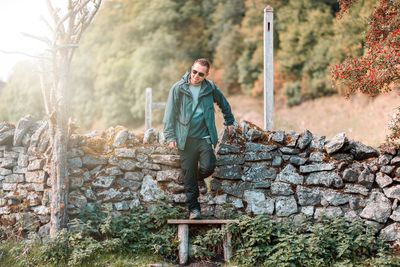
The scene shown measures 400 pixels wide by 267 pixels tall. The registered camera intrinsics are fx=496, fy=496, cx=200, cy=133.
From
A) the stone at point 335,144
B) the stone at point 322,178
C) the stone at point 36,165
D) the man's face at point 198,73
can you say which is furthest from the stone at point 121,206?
the stone at point 335,144

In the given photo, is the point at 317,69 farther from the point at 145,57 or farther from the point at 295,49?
the point at 145,57

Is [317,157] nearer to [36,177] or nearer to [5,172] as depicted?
[36,177]

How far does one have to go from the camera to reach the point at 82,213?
6.55m

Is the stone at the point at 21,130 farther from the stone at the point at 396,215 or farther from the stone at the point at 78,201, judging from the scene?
the stone at the point at 396,215

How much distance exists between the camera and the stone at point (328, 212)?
6.41m

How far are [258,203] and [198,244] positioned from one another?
0.97 meters

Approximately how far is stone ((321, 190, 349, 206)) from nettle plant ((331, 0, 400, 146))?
96 cm

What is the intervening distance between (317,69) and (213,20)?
27.5ft

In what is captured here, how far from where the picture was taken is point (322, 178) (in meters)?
6.51

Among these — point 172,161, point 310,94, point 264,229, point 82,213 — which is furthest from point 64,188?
point 310,94

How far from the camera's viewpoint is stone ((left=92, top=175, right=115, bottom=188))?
6719 millimetres

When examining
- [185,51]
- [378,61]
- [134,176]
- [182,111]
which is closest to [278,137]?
[182,111]

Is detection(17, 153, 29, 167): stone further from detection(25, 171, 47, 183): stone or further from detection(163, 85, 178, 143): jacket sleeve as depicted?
detection(163, 85, 178, 143): jacket sleeve

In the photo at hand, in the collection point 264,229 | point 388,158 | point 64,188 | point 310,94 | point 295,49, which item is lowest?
point 264,229
